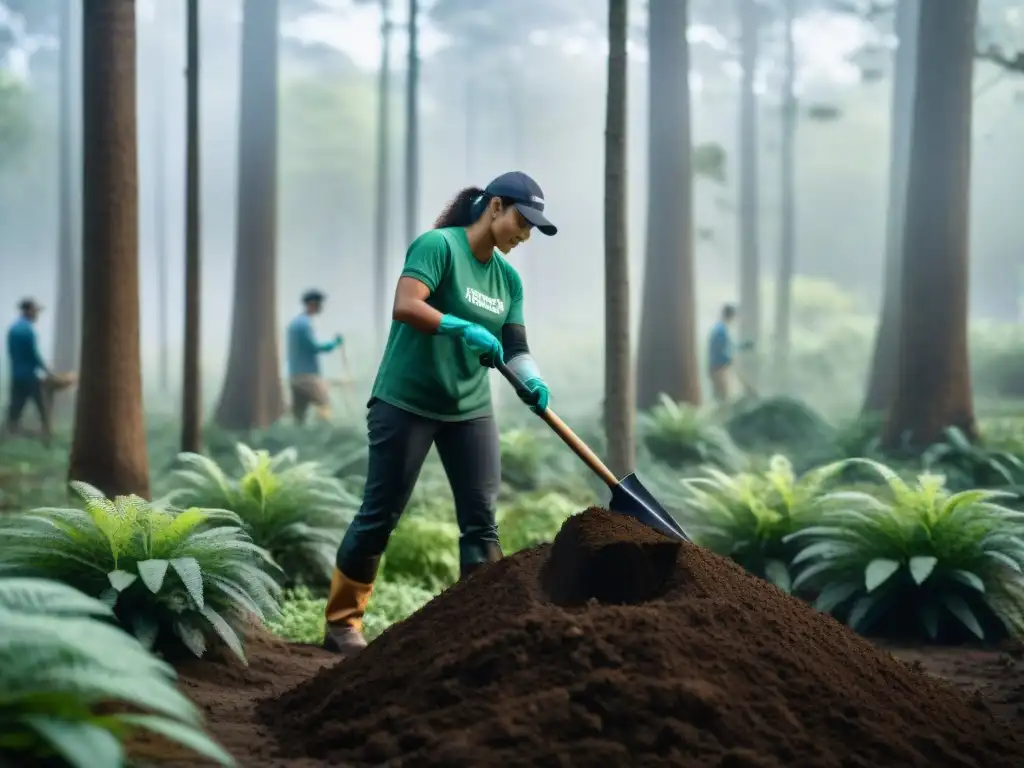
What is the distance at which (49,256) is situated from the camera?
44.2 meters

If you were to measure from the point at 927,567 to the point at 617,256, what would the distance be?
2.81 m

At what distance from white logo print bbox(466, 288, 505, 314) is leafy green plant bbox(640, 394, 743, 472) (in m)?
6.89

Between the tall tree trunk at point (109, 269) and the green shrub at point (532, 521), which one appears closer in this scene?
the tall tree trunk at point (109, 269)

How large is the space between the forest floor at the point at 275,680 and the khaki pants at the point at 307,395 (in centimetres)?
824

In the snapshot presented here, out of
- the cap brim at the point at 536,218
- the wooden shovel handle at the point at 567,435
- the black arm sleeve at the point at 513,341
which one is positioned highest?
the cap brim at the point at 536,218

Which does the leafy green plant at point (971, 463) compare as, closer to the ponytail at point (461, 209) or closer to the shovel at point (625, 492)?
the shovel at point (625, 492)

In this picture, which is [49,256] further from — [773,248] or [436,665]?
[436,665]

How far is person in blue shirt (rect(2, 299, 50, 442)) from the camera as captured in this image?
13164 mm

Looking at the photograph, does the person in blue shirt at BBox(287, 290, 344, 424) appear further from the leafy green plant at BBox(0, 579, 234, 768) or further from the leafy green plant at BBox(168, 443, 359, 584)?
the leafy green plant at BBox(0, 579, 234, 768)

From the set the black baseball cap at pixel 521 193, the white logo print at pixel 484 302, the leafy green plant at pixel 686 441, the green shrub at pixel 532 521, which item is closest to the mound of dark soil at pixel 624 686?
the white logo print at pixel 484 302

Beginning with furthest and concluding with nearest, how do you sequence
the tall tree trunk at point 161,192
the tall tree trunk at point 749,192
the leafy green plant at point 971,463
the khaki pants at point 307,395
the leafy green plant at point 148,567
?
the tall tree trunk at point 161,192 < the tall tree trunk at point 749,192 < the khaki pants at point 307,395 < the leafy green plant at point 971,463 < the leafy green plant at point 148,567

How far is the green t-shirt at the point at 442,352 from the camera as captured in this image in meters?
4.89

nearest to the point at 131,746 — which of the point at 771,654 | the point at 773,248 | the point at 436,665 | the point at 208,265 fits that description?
the point at 436,665

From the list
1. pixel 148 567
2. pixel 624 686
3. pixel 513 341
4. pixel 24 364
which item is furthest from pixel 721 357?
pixel 624 686
